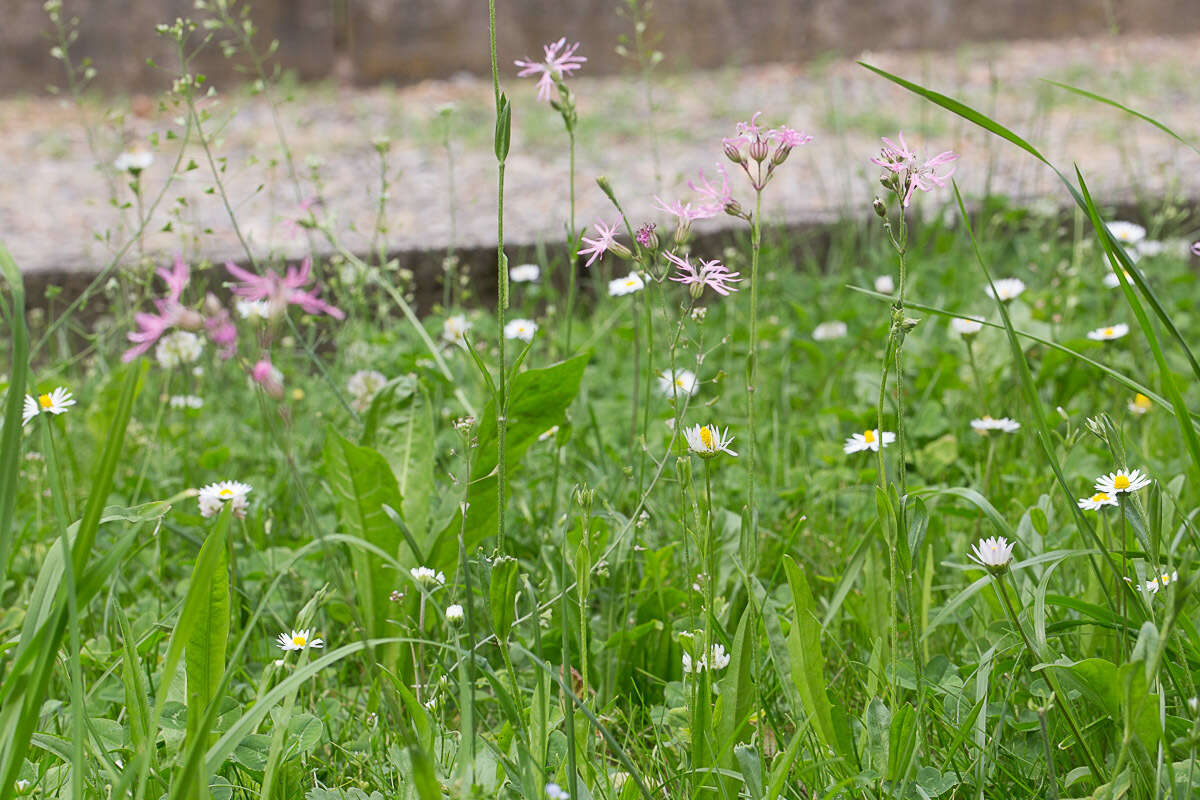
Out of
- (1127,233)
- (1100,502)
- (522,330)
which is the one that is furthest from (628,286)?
(1127,233)

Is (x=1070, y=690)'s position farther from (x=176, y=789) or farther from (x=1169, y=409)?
(x=176, y=789)

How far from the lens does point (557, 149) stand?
4270 millimetres

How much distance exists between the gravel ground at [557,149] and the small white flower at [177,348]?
28cm

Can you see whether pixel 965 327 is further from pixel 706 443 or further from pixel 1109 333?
pixel 706 443

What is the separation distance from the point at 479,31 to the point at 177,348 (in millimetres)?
4715

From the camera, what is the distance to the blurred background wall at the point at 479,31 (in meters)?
5.99

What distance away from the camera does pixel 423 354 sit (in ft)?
7.04

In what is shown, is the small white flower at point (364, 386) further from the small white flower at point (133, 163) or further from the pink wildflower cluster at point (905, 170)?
the pink wildflower cluster at point (905, 170)

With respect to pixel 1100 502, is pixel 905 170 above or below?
above

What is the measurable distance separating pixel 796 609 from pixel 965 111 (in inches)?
16.9

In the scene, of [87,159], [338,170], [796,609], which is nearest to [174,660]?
[796,609]

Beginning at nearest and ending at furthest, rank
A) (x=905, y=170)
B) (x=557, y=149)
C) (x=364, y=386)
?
(x=905, y=170)
(x=364, y=386)
(x=557, y=149)


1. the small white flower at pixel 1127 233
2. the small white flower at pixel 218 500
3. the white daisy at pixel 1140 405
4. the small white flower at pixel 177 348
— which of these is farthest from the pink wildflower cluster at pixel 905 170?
the small white flower at pixel 1127 233

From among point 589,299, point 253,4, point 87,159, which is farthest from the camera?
point 253,4
